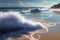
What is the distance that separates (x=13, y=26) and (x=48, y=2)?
46 cm

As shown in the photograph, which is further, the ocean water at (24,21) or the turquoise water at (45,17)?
the turquoise water at (45,17)

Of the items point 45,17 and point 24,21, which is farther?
point 45,17

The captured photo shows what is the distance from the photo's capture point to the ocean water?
112cm

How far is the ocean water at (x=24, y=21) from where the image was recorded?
1.12m

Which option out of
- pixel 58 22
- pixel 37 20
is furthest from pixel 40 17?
pixel 58 22

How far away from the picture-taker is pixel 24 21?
3.97ft

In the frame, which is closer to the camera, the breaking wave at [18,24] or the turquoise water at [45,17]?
the breaking wave at [18,24]

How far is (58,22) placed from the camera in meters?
1.34

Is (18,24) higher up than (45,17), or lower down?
lower down

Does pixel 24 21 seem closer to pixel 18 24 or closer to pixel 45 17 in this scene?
pixel 18 24

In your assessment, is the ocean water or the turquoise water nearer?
the ocean water

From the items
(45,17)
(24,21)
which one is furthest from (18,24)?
(45,17)

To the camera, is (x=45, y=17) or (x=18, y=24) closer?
(x=18, y=24)

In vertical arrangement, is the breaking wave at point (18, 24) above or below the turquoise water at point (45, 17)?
below
